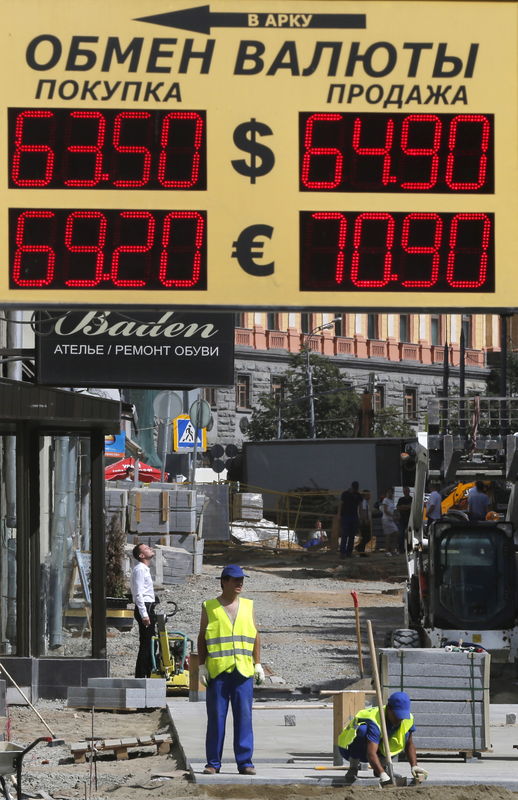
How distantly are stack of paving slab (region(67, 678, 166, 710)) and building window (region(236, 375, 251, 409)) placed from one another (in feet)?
182

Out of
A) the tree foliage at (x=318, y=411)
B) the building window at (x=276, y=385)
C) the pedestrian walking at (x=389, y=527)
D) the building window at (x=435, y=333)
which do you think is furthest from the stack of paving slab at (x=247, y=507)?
the building window at (x=435, y=333)

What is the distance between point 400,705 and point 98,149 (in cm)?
448

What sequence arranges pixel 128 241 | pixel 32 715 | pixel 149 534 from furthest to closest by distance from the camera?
pixel 149 534
pixel 32 715
pixel 128 241

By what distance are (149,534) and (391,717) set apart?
20.4 metres

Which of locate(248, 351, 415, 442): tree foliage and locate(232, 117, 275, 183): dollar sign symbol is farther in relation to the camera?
locate(248, 351, 415, 442): tree foliage

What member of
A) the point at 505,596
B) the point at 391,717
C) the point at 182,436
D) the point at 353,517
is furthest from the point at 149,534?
the point at 391,717

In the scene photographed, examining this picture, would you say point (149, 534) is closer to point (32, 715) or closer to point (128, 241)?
point (32, 715)

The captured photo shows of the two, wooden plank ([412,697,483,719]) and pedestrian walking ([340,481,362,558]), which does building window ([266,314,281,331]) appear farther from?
wooden plank ([412,697,483,719])

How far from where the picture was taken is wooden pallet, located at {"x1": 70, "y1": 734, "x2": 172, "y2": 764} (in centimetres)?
1400

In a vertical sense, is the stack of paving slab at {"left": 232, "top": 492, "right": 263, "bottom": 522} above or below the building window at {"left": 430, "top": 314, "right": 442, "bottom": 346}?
below

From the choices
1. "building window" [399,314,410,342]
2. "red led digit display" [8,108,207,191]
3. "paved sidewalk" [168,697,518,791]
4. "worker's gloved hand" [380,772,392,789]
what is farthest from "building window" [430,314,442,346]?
"worker's gloved hand" [380,772,392,789]

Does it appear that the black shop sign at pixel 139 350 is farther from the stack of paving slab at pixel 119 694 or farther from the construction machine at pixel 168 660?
the stack of paving slab at pixel 119 694

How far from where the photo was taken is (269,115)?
496 inches

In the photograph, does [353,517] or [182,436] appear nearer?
[182,436]
